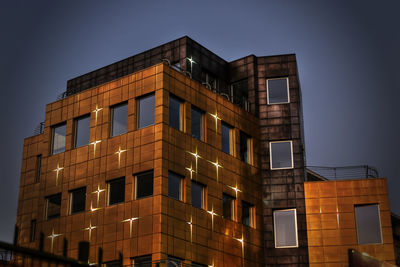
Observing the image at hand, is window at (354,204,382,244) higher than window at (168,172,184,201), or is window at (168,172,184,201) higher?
window at (168,172,184,201)

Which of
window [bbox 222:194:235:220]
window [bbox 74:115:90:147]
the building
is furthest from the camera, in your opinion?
window [bbox 74:115:90:147]

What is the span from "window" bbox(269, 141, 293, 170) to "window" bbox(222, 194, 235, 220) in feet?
19.1

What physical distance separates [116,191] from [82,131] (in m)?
6.08

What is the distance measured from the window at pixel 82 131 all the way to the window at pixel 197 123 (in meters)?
7.36

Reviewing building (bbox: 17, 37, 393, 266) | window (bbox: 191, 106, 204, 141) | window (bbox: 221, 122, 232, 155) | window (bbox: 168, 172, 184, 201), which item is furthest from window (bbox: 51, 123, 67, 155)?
window (bbox: 221, 122, 232, 155)

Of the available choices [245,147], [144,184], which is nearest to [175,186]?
[144,184]

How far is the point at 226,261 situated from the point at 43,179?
14292mm

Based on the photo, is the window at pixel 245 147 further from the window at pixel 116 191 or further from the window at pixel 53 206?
the window at pixel 53 206

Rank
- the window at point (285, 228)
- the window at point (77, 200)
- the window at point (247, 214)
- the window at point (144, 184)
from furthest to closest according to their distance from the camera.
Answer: the window at point (285, 228) → the window at point (247, 214) → the window at point (77, 200) → the window at point (144, 184)

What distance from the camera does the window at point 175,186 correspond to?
39469 millimetres

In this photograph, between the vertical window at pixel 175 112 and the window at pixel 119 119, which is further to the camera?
the window at pixel 119 119

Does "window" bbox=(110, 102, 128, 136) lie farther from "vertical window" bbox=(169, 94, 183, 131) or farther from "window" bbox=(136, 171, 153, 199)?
"window" bbox=(136, 171, 153, 199)

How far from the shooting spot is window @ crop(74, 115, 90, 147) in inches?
1740

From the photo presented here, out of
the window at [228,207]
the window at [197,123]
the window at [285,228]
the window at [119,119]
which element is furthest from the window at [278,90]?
the window at [119,119]
